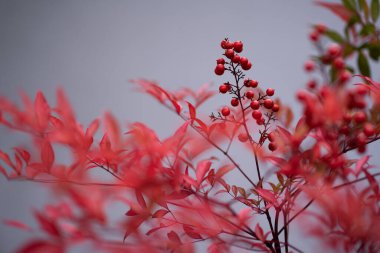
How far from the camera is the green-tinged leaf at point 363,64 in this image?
0.99 ft

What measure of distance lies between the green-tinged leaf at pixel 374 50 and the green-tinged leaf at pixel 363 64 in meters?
0.02

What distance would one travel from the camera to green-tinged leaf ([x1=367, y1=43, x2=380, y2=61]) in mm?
270

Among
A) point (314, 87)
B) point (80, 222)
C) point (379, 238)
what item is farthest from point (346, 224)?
point (80, 222)

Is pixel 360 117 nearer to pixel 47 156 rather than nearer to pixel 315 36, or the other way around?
pixel 315 36

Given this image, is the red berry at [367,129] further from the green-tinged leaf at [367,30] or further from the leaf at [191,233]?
the leaf at [191,233]

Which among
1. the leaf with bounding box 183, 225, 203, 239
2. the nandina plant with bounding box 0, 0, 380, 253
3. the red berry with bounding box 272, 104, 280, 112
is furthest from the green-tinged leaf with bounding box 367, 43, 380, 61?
→ the leaf with bounding box 183, 225, 203, 239

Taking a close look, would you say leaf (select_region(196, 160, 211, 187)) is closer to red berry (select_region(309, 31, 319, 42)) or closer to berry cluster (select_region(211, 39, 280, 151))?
berry cluster (select_region(211, 39, 280, 151))

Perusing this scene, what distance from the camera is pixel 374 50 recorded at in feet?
0.91

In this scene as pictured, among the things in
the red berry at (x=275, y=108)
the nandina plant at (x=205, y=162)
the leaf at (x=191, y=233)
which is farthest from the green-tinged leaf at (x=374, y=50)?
the leaf at (x=191, y=233)

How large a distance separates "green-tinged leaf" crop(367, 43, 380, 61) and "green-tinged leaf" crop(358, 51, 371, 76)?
0.02 metres

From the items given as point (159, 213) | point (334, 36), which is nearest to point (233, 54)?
point (334, 36)

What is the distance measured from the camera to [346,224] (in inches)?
11.4

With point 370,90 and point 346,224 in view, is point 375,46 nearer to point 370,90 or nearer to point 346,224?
point 370,90

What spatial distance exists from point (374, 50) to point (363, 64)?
32 mm
